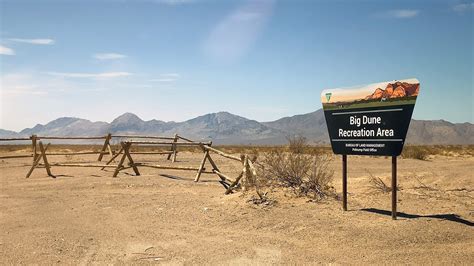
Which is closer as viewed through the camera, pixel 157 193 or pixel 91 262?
pixel 91 262

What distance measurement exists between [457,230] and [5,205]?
9314mm

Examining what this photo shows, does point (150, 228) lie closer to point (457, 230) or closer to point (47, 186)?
point (457, 230)

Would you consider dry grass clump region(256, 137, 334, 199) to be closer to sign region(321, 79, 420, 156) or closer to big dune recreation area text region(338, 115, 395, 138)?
sign region(321, 79, 420, 156)

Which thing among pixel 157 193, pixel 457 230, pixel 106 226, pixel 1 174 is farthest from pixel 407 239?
pixel 1 174

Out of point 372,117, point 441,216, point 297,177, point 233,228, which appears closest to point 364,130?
point 372,117

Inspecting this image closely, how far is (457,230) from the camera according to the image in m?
6.50

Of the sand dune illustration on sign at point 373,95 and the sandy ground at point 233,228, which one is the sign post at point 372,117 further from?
the sandy ground at point 233,228

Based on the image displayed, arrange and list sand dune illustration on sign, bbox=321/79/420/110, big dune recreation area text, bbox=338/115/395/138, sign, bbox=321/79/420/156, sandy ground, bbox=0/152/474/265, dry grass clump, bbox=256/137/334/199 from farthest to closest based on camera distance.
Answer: dry grass clump, bbox=256/137/334/199 → big dune recreation area text, bbox=338/115/395/138 → sign, bbox=321/79/420/156 → sand dune illustration on sign, bbox=321/79/420/110 → sandy ground, bbox=0/152/474/265

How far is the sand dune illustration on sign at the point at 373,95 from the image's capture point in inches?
272

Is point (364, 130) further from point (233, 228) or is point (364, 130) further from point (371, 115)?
point (233, 228)

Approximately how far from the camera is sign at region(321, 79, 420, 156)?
23.0 feet

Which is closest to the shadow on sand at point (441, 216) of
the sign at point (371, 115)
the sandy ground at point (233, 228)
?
the sandy ground at point (233, 228)

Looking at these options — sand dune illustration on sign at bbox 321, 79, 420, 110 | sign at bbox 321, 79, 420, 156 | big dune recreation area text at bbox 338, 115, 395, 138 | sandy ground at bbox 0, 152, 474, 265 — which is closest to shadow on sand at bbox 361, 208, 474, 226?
sandy ground at bbox 0, 152, 474, 265

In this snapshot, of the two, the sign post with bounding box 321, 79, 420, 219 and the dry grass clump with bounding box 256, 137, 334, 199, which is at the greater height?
the sign post with bounding box 321, 79, 420, 219
